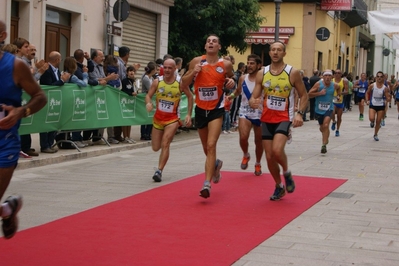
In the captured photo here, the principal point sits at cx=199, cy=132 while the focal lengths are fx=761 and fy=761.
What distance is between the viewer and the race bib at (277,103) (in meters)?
9.44

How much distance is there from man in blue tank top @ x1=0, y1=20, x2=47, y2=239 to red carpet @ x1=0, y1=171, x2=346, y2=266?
62 cm

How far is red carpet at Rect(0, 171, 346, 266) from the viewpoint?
20.8 ft

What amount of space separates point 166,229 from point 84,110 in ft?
23.2

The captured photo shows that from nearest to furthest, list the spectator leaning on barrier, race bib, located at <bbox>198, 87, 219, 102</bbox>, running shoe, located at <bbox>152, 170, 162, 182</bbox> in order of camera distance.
Answer: 1. race bib, located at <bbox>198, 87, 219, 102</bbox>
2. running shoe, located at <bbox>152, 170, 162, 182</bbox>
3. the spectator leaning on barrier

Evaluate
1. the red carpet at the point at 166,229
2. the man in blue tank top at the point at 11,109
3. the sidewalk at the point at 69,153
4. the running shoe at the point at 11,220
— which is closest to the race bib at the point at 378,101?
the sidewalk at the point at 69,153

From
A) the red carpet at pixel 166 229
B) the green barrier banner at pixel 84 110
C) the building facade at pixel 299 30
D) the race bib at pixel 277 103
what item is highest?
the building facade at pixel 299 30

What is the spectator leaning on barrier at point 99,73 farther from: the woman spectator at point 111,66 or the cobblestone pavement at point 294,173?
the cobblestone pavement at point 294,173

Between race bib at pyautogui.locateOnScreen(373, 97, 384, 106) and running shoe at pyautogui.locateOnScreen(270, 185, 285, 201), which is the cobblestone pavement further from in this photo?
race bib at pyautogui.locateOnScreen(373, 97, 384, 106)

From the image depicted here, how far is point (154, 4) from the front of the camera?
25109mm

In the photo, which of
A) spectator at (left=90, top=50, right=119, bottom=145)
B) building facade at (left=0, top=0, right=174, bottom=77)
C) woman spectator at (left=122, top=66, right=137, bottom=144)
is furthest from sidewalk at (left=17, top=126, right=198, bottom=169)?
building facade at (left=0, top=0, right=174, bottom=77)

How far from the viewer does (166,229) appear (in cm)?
759

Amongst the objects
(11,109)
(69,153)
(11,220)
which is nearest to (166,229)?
(11,220)

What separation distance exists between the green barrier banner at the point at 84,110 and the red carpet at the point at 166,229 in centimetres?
328

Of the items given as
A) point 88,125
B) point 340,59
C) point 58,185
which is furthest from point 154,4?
point 340,59
